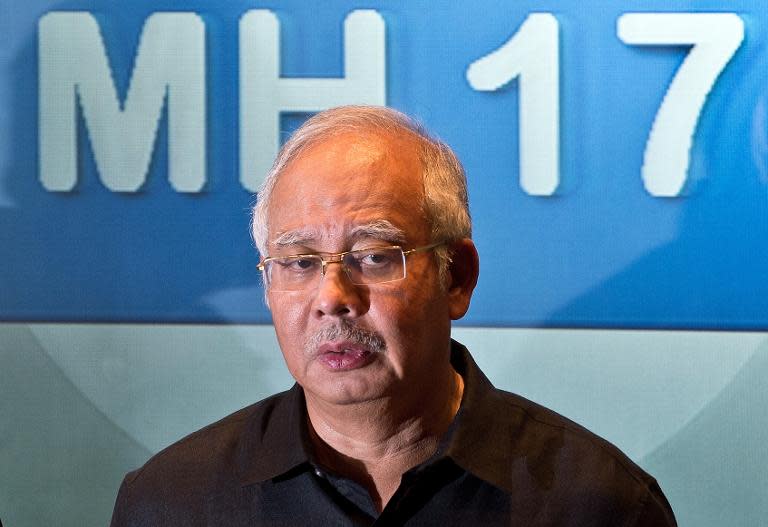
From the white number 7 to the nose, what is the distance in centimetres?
129

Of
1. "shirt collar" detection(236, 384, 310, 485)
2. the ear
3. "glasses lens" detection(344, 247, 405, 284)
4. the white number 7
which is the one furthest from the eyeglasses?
the white number 7

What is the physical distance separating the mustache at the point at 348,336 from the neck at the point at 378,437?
93 millimetres

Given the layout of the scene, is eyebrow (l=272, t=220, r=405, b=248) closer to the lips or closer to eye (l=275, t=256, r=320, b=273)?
eye (l=275, t=256, r=320, b=273)

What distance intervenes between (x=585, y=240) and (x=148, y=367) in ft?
3.72

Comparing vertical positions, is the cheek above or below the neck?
above

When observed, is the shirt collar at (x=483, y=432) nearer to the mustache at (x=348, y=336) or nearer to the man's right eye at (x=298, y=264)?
the mustache at (x=348, y=336)

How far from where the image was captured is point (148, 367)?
2.76m

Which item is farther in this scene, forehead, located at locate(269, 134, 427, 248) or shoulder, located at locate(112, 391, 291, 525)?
shoulder, located at locate(112, 391, 291, 525)

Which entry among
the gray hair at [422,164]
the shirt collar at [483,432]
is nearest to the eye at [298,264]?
the gray hair at [422,164]

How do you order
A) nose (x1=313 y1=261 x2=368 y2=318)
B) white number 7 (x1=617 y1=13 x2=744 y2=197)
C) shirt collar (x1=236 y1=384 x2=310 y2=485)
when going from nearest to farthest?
nose (x1=313 y1=261 x2=368 y2=318)
shirt collar (x1=236 y1=384 x2=310 y2=485)
white number 7 (x1=617 y1=13 x2=744 y2=197)

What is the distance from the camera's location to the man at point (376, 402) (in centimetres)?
165

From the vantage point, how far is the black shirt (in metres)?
1.68

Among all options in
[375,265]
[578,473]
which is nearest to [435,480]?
[578,473]

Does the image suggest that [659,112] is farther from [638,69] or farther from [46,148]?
[46,148]
